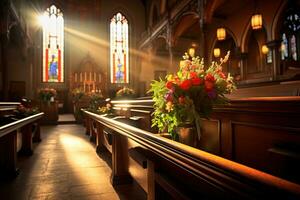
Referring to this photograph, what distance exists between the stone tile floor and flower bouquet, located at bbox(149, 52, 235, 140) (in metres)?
1.23

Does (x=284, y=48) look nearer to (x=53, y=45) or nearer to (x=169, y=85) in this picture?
(x=169, y=85)

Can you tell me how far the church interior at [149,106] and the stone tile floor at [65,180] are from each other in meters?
0.02

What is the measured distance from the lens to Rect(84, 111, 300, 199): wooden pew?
1.90ft

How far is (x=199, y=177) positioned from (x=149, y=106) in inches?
80.1

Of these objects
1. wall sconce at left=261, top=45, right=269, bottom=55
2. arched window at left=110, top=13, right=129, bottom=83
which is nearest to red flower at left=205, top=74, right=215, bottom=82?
wall sconce at left=261, top=45, right=269, bottom=55

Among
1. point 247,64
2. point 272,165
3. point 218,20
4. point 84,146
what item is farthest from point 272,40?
point 272,165

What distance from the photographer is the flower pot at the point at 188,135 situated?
54.1 inches

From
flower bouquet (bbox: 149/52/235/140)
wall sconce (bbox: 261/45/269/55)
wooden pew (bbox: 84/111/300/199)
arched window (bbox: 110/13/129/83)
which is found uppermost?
arched window (bbox: 110/13/129/83)

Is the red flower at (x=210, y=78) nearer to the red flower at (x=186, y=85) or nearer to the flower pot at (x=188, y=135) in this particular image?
the red flower at (x=186, y=85)

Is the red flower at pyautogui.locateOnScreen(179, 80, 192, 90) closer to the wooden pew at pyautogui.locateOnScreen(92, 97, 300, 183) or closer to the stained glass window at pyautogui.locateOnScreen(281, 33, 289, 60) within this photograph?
the wooden pew at pyautogui.locateOnScreen(92, 97, 300, 183)

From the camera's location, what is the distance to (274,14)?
25.2 feet

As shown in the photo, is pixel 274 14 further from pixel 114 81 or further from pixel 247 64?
pixel 114 81

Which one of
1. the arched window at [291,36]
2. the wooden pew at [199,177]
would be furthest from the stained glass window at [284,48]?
the wooden pew at [199,177]

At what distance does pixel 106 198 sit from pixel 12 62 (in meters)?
10.8
